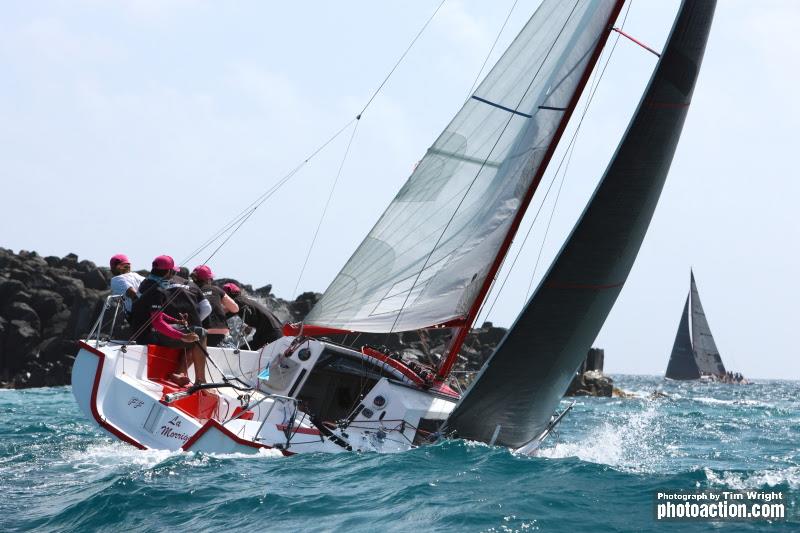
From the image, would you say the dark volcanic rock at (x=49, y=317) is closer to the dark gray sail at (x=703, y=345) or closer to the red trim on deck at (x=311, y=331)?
the red trim on deck at (x=311, y=331)

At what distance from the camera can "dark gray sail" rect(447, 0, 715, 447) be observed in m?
9.63

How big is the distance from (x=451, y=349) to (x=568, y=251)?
8.77 feet

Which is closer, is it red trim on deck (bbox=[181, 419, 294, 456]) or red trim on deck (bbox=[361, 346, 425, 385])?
red trim on deck (bbox=[181, 419, 294, 456])

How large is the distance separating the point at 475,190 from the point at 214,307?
3.61 metres

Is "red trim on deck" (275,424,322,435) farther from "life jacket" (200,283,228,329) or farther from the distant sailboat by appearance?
the distant sailboat

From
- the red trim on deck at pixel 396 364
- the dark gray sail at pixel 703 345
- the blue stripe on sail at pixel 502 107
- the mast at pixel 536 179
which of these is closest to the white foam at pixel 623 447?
the red trim on deck at pixel 396 364

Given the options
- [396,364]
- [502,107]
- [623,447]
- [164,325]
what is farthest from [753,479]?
[164,325]

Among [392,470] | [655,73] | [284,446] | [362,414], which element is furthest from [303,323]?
[655,73]

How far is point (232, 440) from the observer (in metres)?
8.84

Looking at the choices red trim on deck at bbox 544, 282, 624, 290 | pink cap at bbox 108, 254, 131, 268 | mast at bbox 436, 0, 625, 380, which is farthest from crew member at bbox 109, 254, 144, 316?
red trim on deck at bbox 544, 282, 624, 290

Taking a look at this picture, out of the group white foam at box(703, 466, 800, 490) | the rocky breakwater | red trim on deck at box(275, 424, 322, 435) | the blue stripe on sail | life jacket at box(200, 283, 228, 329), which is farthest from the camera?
the rocky breakwater

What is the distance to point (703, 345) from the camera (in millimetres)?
72875

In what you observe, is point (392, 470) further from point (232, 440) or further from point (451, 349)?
point (451, 349)

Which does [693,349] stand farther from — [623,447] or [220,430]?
[220,430]
